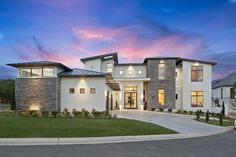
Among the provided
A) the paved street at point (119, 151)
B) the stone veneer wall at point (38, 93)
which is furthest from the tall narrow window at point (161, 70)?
the paved street at point (119, 151)

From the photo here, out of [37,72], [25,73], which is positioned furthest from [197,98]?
[25,73]

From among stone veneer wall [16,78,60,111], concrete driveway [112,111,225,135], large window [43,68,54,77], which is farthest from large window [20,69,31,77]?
concrete driveway [112,111,225,135]

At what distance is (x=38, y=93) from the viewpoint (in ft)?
97.7

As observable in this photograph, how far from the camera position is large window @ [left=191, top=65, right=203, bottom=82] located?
38625 mm

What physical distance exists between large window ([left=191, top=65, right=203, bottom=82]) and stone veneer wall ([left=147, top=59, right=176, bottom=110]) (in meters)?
2.79

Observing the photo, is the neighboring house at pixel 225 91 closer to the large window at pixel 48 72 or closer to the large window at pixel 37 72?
the large window at pixel 48 72

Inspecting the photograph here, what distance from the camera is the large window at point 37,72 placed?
29891 millimetres

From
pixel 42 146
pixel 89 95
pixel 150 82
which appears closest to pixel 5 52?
pixel 89 95

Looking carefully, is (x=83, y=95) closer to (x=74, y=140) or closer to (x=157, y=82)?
(x=157, y=82)

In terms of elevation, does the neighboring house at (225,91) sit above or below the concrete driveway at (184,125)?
above

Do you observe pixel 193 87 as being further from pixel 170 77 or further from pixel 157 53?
pixel 157 53

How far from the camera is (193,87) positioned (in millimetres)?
38531

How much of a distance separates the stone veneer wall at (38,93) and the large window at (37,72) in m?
0.47

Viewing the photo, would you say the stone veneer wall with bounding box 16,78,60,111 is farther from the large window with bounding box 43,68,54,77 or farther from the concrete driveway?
the concrete driveway
